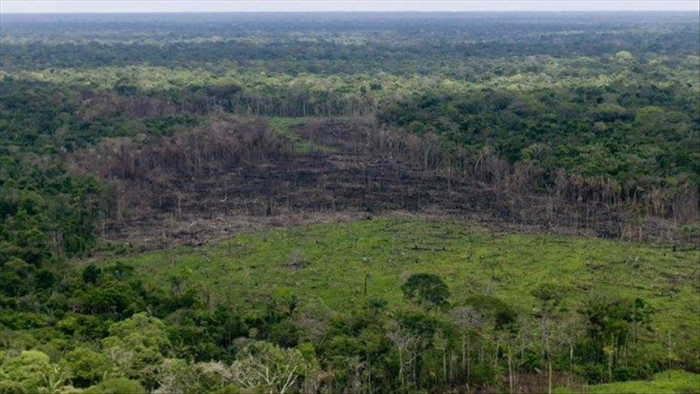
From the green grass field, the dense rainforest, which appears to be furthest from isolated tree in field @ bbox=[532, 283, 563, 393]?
the green grass field

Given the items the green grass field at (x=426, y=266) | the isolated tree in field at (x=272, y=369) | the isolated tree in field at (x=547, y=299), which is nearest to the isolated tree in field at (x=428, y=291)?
the green grass field at (x=426, y=266)

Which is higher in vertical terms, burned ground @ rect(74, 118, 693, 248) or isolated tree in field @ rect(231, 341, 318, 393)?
isolated tree in field @ rect(231, 341, 318, 393)

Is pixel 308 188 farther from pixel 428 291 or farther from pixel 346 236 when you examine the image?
pixel 428 291

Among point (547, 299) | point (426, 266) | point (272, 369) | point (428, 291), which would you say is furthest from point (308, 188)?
point (272, 369)

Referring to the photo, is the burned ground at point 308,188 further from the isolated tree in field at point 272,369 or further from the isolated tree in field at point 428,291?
the isolated tree in field at point 272,369

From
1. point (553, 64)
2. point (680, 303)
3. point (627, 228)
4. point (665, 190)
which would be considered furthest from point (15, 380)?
point (553, 64)

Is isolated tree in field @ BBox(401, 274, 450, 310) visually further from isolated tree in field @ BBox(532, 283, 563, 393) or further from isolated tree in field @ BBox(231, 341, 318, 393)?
isolated tree in field @ BBox(231, 341, 318, 393)
